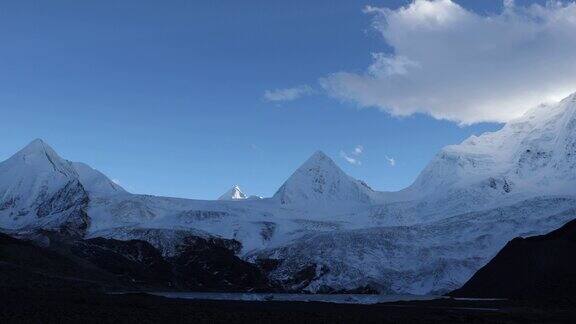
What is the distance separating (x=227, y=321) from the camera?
8562cm

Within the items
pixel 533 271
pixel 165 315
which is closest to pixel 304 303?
pixel 533 271

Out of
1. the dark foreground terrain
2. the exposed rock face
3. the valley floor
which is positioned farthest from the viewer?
the exposed rock face

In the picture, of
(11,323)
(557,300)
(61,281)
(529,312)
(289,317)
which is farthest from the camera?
(61,281)

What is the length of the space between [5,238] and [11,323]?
13577 cm

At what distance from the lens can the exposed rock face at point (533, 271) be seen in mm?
151250

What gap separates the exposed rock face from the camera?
151 meters

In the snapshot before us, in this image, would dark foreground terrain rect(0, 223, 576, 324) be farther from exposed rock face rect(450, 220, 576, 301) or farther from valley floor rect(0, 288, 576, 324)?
exposed rock face rect(450, 220, 576, 301)

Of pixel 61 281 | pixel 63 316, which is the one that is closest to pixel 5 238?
pixel 61 281

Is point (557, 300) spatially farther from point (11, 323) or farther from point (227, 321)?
point (11, 323)

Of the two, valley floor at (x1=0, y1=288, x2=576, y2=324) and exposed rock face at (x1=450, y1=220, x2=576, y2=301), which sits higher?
exposed rock face at (x1=450, y1=220, x2=576, y2=301)

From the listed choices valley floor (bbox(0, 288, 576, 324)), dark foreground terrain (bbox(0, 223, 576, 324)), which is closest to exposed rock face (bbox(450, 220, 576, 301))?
dark foreground terrain (bbox(0, 223, 576, 324))

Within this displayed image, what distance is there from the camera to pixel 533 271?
165500 millimetres

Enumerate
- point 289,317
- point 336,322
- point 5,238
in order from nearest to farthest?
point 336,322, point 289,317, point 5,238

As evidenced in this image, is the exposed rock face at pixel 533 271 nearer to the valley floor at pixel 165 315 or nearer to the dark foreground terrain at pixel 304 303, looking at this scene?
the dark foreground terrain at pixel 304 303
